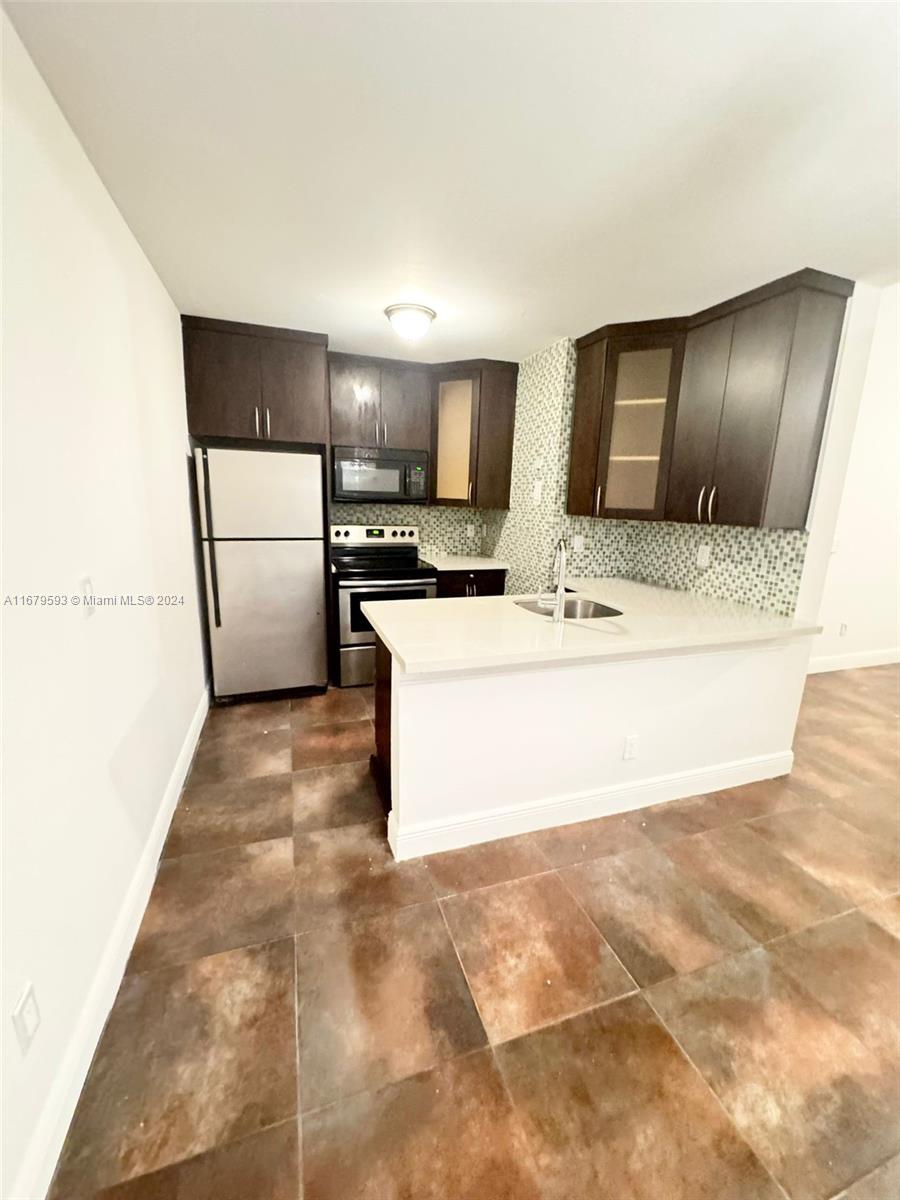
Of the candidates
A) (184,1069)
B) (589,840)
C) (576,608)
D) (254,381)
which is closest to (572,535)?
(576,608)

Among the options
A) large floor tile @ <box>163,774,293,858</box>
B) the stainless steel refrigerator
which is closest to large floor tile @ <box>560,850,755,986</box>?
large floor tile @ <box>163,774,293,858</box>

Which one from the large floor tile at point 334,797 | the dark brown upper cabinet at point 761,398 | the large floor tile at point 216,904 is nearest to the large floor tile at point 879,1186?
the large floor tile at point 216,904

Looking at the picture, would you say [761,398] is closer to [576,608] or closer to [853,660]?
Result: [576,608]

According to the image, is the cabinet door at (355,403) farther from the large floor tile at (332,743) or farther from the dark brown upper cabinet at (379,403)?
the large floor tile at (332,743)

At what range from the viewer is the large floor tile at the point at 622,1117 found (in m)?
0.99

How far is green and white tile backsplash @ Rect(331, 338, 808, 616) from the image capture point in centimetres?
242

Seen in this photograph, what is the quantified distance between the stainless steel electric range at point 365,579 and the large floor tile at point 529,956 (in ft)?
6.04

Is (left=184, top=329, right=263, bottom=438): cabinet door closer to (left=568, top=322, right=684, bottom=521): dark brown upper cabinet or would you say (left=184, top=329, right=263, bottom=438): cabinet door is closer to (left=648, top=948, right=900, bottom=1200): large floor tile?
(left=568, top=322, right=684, bottom=521): dark brown upper cabinet

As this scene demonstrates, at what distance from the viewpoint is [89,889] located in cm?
125

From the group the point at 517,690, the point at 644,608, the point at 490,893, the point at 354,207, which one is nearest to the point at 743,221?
the point at 354,207

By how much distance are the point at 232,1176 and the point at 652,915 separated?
4.42 ft

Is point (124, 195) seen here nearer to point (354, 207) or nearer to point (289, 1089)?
point (354, 207)

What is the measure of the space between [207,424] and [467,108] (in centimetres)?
223

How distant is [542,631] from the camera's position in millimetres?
1892
